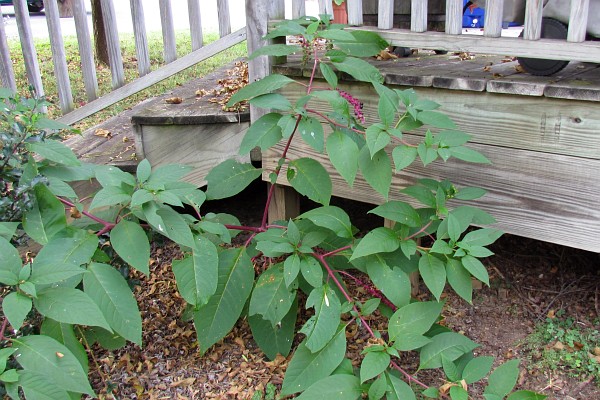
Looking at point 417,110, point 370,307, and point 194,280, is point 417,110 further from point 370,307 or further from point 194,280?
Result: point 194,280

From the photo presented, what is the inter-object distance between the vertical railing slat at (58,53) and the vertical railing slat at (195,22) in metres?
0.81

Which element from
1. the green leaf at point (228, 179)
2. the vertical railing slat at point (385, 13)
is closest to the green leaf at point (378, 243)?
the green leaf at point (228, 179)

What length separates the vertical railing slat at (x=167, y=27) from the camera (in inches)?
135

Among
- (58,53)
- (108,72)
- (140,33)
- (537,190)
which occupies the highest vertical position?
(140,33)

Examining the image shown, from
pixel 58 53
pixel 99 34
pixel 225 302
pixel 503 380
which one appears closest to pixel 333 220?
pixel 225 302

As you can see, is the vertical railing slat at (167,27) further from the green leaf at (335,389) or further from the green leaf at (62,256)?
the green leaf at (335,389)

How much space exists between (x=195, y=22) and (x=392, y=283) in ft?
6.88

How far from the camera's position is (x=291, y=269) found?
86.0 inches

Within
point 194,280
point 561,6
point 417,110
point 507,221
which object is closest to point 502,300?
point 507,221

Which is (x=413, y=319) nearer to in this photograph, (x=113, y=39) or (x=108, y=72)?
(x=113, y=39)

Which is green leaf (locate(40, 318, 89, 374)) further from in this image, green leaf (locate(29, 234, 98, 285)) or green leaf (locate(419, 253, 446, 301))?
green leaf (locate(419, 253, 446, 301))

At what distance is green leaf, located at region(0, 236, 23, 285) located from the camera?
177cm

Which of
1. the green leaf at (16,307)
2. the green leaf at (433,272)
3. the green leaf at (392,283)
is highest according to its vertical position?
the green leaf at (16,307)

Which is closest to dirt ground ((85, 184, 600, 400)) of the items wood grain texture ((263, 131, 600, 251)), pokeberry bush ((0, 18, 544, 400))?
pokeberry bush ((0, 18, 544, 400))
